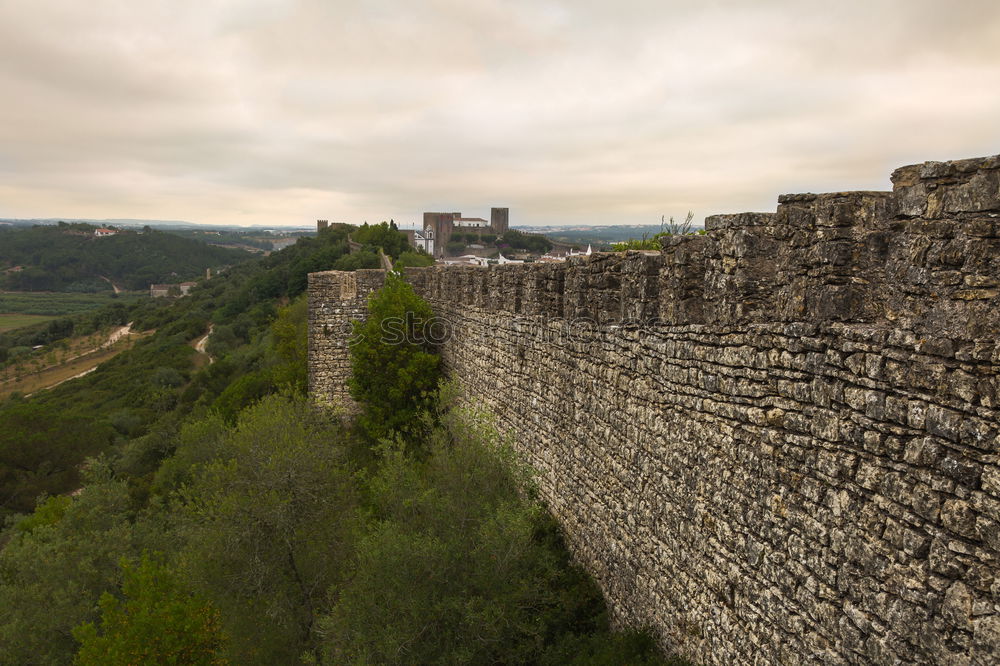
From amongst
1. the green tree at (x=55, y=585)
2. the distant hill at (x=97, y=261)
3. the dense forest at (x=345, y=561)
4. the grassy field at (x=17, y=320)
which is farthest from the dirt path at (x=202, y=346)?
the distant hill at (x=97, y=261)

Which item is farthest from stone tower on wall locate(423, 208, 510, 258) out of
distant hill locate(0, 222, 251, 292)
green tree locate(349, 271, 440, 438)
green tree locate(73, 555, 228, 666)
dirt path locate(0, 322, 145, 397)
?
distant hill locate(0, 222, 251, 292)

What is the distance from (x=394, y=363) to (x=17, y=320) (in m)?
114

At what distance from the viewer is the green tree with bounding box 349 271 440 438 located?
42.5 ft

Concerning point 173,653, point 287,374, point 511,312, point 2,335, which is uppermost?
point 511,312

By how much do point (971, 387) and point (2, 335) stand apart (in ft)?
345

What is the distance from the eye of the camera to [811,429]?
3576 millimetres

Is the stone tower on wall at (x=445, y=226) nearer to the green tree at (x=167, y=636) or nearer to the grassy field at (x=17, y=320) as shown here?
the green tree at (x=167, y=636)

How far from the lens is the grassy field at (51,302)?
108m

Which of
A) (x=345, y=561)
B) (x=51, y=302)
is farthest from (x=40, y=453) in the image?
(x=51, y=302)

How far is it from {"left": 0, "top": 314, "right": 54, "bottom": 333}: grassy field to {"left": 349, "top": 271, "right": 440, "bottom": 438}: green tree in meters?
102

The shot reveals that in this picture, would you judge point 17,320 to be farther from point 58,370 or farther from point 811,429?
point 811,429

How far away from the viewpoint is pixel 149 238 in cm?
15038

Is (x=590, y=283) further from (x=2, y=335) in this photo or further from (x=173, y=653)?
(x=2, y=335)

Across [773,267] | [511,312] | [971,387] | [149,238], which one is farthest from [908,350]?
[149,238]
